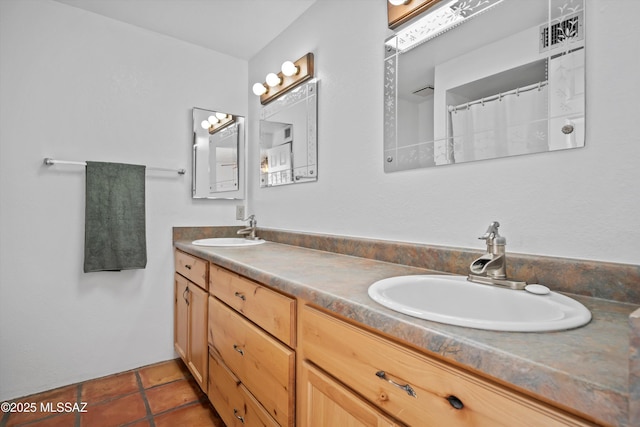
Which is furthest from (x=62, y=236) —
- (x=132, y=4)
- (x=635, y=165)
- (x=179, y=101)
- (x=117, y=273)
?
(x=635, y=165)

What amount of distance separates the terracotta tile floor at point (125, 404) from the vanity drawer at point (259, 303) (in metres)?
0.72

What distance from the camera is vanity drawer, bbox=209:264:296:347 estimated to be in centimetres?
95

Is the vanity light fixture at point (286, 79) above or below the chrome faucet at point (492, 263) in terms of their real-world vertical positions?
above

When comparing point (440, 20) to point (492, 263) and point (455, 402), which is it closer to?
point (492, 263)

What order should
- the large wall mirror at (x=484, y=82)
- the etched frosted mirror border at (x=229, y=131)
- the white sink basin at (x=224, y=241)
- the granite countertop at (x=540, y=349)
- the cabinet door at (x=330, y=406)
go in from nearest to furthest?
the granite countertop at (x=540, y=349)
the cabinet door at (x=330, y=406)
the large wall mirror at (x=484, y=82)
the white sink basin at (x=224, y=241)
the etched frosted mirror border at (x=229, y=131)

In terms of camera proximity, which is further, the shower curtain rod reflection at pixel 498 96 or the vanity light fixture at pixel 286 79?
the vanity light fixture at pixel 286 79

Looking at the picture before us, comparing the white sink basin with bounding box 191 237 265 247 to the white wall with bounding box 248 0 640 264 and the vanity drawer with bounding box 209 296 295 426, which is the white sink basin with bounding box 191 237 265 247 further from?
the vanity drawer with bounding box 209 296 295 426

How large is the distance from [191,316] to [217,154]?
122 centimetres

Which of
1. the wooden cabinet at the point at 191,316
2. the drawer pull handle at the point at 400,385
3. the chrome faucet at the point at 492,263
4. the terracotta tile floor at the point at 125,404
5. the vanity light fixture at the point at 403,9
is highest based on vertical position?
the vanity light fixture at the point at 403,9

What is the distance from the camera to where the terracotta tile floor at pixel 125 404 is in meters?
1.54

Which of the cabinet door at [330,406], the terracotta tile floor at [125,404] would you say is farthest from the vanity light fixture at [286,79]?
the terracotta tile floor at [125,404]

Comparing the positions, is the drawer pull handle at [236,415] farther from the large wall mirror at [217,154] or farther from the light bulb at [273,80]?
the light bulb at [273,80]

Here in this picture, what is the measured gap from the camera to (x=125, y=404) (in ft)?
5.51

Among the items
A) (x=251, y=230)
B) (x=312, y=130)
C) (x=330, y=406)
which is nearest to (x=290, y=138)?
(x=312, y=130)
